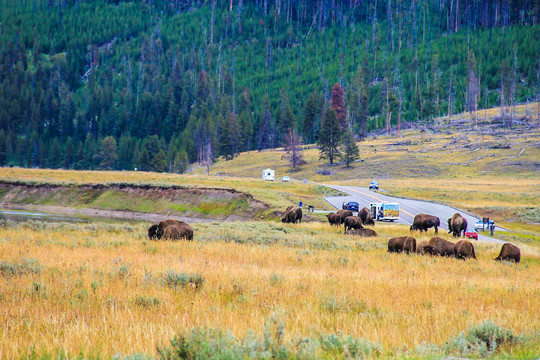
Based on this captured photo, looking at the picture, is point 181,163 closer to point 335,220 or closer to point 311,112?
point 311,112

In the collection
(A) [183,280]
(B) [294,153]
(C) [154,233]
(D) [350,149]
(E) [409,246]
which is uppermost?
(D) [350,149]

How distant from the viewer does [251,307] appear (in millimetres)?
8555

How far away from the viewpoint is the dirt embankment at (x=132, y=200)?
175 ft

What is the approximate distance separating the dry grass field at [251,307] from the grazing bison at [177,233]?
6.32 m

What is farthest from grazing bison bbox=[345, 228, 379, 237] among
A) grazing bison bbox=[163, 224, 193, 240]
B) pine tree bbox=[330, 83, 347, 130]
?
pine tree bbox=[330, 83, 347, 130]

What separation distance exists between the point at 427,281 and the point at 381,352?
→ 7.67m

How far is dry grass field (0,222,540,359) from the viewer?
6.12 meters

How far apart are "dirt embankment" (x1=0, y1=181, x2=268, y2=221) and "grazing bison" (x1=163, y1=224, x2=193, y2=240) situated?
79.0 ft

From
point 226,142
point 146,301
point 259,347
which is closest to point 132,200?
point 146,301

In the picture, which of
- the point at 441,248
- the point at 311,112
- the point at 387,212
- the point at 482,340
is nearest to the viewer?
the point at 482,340

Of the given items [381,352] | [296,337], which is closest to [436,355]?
[381,352]

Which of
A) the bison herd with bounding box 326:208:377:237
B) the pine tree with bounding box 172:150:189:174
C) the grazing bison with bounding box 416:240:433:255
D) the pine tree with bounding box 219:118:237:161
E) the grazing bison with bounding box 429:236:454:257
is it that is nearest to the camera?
the grazing bison with bounding box 429:236:454:257

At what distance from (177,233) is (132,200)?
3941 centimetres

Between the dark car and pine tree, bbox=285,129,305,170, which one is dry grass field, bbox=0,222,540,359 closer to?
the dark car
